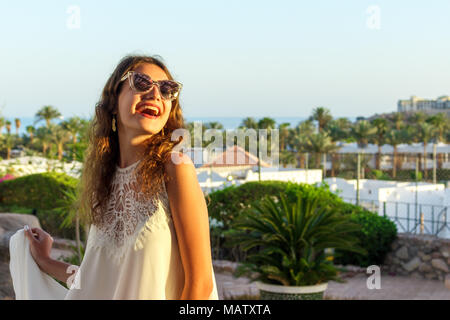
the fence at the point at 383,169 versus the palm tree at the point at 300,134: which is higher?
the palm tree at the point at 300,134

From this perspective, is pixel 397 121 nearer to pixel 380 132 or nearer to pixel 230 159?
pixel 380 132

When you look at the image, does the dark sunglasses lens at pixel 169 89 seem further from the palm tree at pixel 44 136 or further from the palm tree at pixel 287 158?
the palm tree at pixel 44 136

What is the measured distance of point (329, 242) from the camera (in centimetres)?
641

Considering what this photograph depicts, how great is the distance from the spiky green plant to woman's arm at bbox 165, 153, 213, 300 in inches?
199

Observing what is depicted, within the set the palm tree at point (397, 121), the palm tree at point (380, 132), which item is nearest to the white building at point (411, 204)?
the palm tree at point (380, 132)

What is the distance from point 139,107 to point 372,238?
30.2ft

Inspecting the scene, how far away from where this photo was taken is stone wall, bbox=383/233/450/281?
32.3 ft

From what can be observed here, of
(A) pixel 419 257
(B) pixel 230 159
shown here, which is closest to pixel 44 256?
(A) pixel 419 257

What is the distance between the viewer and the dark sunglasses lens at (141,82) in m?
1.46

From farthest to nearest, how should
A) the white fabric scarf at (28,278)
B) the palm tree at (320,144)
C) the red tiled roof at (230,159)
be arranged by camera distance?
the palm tree at (320,144)
the red tiled roof at (230,159)
the white fabric scarf at (28,278)

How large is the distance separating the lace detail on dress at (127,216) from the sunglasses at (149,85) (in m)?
0.18

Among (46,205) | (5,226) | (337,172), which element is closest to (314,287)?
(5,226)

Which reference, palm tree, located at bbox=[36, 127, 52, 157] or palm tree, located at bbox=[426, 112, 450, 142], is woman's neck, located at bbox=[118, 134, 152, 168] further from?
palm tree, located at bbox=[426, 112, 450, 142]
